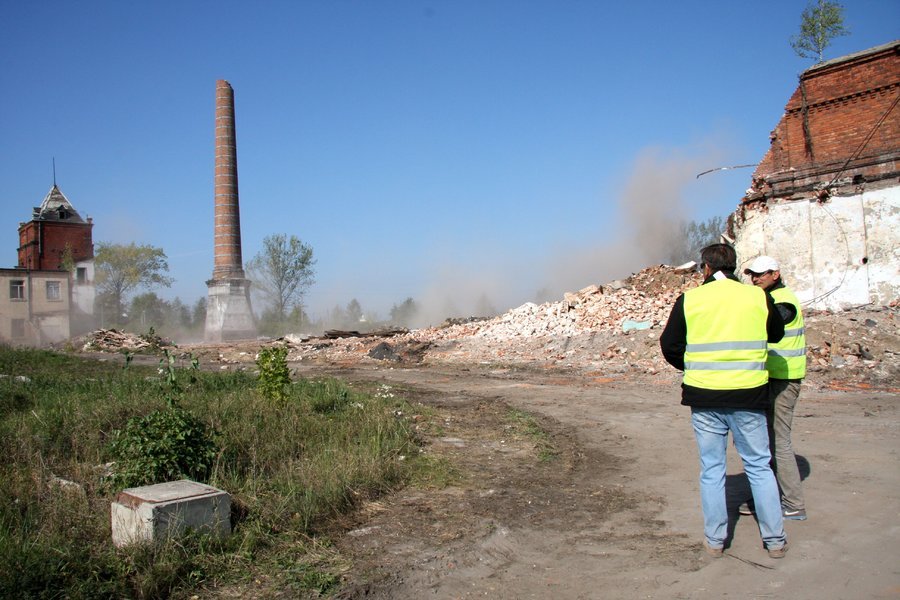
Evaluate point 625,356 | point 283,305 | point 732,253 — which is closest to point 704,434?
point 732,253

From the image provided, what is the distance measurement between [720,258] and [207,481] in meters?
4.00

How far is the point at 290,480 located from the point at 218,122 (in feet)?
118

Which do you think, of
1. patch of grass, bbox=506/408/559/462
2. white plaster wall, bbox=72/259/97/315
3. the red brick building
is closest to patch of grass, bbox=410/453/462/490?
patch of grass, bbox=506/408/559/462

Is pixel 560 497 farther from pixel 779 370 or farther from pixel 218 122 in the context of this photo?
pixel 218 122

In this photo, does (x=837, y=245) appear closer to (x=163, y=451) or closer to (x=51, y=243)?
(x=163, y=451)

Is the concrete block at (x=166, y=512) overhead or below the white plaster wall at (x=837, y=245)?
below

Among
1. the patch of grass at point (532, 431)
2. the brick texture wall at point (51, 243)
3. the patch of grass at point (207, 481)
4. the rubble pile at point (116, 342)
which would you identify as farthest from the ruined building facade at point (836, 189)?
the brick texture wall at point (51, 243)

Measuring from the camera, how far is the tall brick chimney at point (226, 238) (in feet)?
119

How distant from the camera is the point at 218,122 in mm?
36438

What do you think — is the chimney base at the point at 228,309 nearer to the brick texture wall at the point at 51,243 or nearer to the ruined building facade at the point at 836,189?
the brick texture wall at the point at 51,243

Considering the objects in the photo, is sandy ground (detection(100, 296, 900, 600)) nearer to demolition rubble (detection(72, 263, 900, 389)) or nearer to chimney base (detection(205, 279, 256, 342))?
demolition rubble (detection(72, 263, 900, 389))

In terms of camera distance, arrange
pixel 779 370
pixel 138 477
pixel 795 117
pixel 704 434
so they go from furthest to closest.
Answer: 1. pixel 795 117
2. pixel 138 477
3. pixel 779 370
4. pixel 704 434

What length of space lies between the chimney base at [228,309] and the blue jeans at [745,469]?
35.8 meters

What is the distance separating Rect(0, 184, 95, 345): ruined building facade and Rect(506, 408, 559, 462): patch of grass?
39.8 metres
